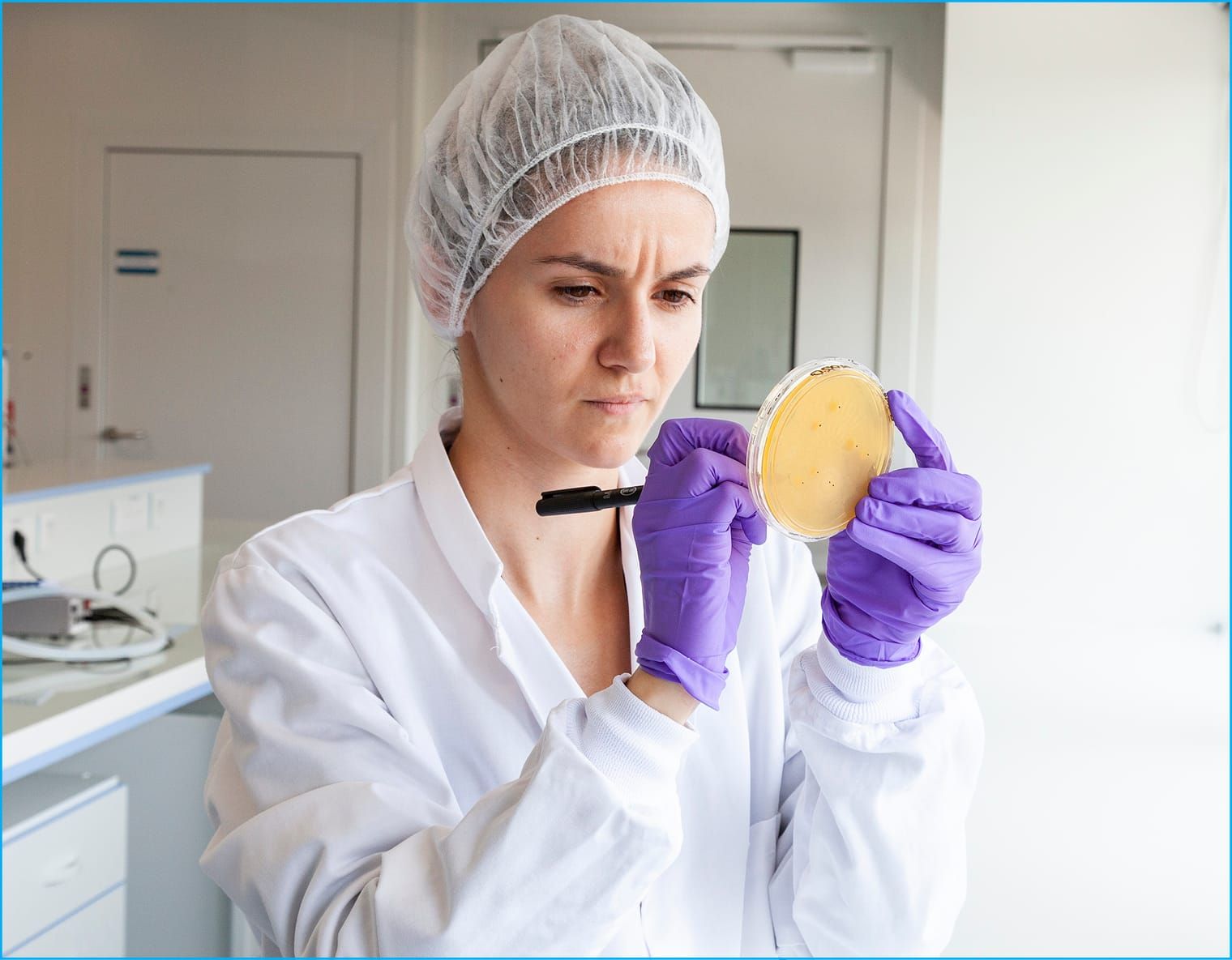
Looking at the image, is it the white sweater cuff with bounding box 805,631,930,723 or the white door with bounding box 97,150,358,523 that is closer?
the white sweater cuff with bounding box 805,631,930,723

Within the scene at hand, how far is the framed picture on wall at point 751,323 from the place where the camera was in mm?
4688

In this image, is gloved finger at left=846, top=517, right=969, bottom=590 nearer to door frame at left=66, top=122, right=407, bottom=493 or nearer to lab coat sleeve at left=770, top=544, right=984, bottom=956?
lab coat sleeve at left=770, top=544, right=984, bottom=956

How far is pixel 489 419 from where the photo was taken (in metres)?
1.15

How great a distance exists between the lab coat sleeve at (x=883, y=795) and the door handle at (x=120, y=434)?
14.3 feet

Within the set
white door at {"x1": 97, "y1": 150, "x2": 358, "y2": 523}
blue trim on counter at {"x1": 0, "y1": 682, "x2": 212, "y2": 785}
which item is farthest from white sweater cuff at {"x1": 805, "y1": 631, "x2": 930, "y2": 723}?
white door at {"x1": 97, "y1": 150, "x2": 358, "y2": 523}

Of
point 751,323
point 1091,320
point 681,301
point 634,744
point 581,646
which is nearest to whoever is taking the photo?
point 634,744

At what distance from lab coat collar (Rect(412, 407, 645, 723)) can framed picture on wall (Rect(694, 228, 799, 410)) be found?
355 cm

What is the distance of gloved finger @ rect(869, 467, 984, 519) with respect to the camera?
85cm

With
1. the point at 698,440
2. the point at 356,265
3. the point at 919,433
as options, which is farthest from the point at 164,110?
the point at 919,433

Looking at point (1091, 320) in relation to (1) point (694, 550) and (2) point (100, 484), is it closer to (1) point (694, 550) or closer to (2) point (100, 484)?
(2) point (100, 484)

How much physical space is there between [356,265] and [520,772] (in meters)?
4.00

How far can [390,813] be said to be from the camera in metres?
0.89

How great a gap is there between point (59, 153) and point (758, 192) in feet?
9.66

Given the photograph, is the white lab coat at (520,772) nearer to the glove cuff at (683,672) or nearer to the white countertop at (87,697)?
the glove cuff at (683,672)
